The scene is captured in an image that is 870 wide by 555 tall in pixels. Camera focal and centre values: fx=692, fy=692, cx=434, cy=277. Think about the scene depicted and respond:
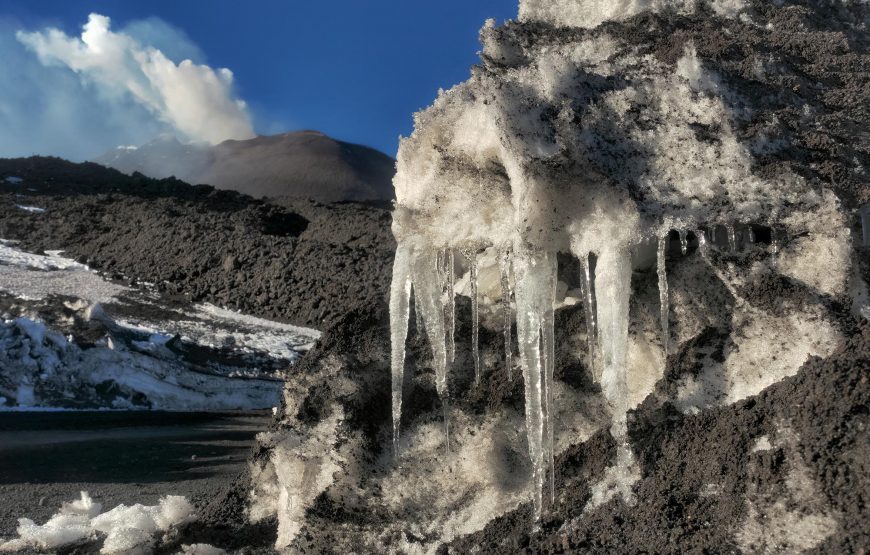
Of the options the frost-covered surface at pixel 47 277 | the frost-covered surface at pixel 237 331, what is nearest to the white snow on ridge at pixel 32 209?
the frost-covered surface at pixel 47 277

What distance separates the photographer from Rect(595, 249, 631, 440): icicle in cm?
185

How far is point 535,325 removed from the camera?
1.82 m

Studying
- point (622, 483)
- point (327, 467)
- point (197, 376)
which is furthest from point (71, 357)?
point (622, 483)

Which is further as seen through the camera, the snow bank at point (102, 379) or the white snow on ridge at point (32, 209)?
the white snow on ridge at point (32, 209)

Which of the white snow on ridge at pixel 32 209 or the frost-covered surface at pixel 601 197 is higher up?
the white snow on ridge at pixel 32 209

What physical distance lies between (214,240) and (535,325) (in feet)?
58.4

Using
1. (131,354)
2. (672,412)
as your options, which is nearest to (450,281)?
(672,412)

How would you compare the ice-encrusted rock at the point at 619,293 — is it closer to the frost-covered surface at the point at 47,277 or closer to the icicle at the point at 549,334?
the icicle at the point at 549,334

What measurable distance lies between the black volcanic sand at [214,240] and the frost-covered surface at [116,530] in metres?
9.84

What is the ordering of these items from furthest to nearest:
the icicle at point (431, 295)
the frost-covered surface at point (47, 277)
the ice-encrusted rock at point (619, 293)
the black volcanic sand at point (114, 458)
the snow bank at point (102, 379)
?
1. the frost-covered surface at point (47, 277)
2. the snow bank at point (102, 379)
3. the black volcanic sand at point (114, 458)
4. the icicle at point (431, 295)
5. the ice-encrusted rock at point (619, 293)

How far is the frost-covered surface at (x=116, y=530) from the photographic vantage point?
312 centimetres

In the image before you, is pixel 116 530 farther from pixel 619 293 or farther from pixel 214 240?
pixel 214 240

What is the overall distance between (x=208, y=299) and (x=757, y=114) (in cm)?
1530

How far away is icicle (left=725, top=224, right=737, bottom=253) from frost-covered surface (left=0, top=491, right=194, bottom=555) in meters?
2.69
